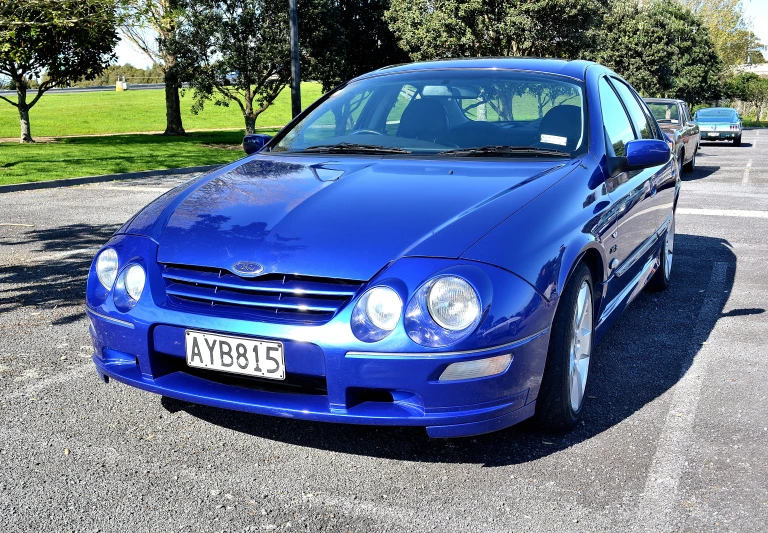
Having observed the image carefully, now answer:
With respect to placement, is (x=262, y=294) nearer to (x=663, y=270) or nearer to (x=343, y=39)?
(x=663, y=270)

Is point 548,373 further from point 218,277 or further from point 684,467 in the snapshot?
point 218,277

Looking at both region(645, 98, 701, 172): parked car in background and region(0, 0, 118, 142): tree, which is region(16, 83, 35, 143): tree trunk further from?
region(645, 98, 701, 172): parked car in background

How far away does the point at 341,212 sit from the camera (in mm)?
3256

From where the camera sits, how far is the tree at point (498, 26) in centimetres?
2688

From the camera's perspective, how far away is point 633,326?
16.9ft

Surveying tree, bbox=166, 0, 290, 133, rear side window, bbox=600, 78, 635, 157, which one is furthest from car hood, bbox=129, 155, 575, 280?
tree, bbox=166, 0, 290, 133

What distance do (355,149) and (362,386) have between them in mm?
1751

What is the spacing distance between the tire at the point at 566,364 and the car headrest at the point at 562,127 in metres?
0.81

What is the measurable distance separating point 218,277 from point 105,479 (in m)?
0.84

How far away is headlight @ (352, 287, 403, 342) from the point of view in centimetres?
278

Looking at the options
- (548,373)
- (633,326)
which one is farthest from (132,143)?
(548,373)

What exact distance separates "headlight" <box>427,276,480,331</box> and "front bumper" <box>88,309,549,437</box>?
0.40 feet

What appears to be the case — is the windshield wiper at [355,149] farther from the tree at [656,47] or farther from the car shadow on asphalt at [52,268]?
the tree at [656,47]

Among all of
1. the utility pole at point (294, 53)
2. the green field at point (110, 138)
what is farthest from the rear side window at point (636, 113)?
the green field at point (110, 138)
